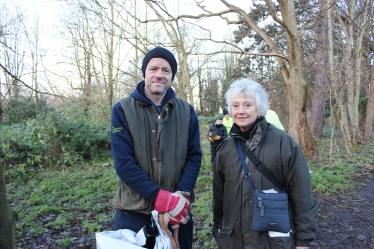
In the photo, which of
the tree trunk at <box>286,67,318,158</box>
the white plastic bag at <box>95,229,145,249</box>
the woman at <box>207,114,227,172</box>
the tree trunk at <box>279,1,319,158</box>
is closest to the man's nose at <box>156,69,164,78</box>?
the white plastic bag at <box>95,229,145,249</box>

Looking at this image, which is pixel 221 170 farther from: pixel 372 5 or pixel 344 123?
pixel 372 5

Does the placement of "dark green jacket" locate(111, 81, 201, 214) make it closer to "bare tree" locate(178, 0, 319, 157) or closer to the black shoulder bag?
the black shoulder bag

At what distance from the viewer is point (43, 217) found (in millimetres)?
5230

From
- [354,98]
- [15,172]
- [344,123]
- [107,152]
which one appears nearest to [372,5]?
[354,98]

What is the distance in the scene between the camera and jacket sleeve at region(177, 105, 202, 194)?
6.93ft

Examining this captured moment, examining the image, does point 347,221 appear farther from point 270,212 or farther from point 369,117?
point 369,117

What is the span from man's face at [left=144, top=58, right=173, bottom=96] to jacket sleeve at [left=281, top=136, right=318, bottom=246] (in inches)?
37.5

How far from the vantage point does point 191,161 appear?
221cm

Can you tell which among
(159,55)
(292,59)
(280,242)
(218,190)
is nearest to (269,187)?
(280,242)

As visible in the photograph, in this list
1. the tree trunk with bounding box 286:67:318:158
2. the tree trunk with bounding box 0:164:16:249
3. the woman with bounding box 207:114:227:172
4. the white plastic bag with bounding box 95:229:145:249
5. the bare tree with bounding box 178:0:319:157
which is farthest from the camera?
the tree trunk with bounding box 286:67:318:158

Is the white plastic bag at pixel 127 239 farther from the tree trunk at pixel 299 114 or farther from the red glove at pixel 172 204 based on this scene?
the tree trunk at pixel 299 114

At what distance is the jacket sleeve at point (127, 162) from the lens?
1926 mm

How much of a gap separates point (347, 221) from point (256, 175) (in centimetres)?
360

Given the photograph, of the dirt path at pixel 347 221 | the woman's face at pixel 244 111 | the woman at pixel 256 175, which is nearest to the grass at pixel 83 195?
the dirt path at pixel 347 221
